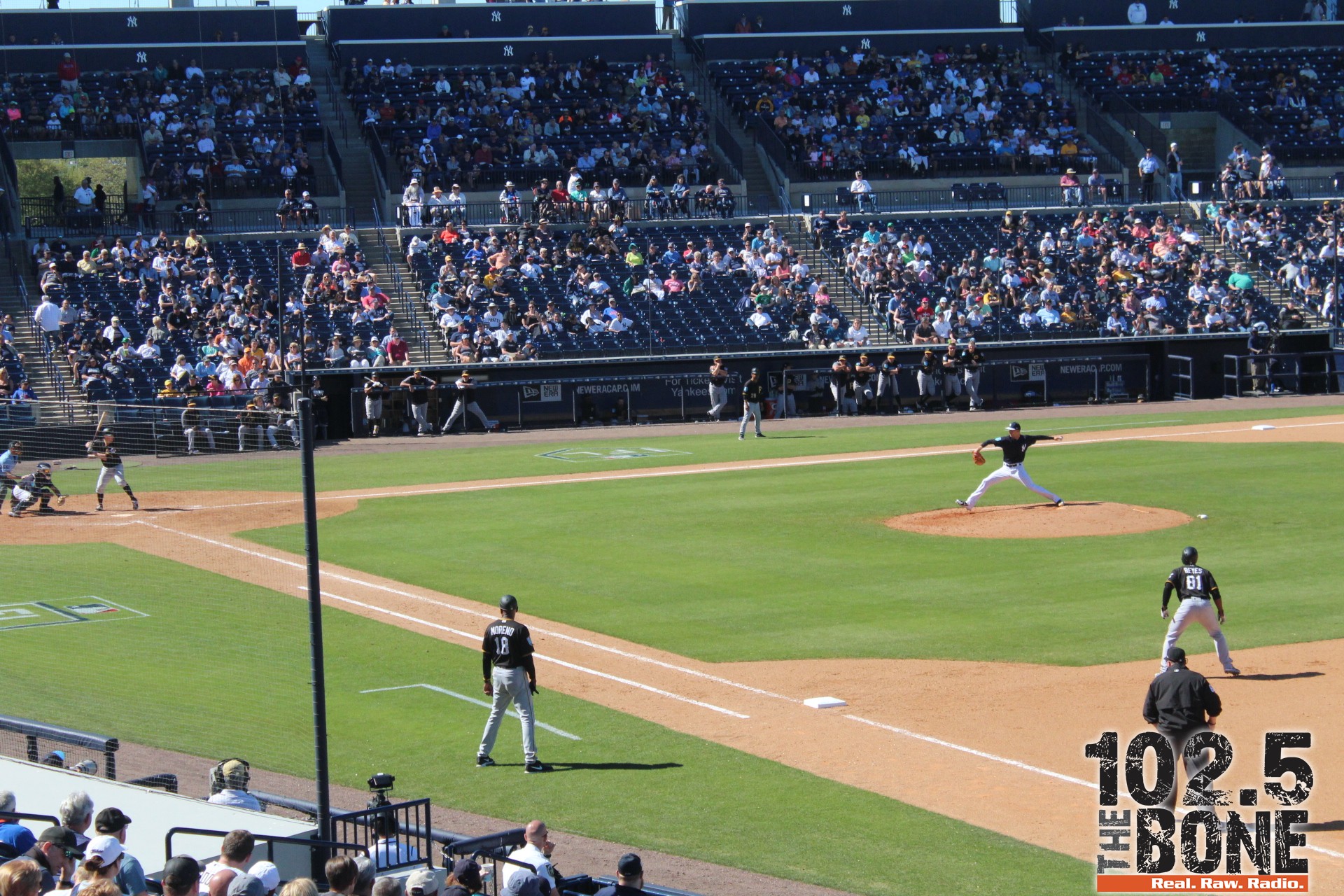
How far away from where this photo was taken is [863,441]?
37375mm

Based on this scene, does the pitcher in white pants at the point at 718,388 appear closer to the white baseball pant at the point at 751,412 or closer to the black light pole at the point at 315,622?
the white baseball pant at the point at 751,412

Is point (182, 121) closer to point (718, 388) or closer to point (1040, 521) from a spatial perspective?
point (718, 388)

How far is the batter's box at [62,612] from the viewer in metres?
20.3

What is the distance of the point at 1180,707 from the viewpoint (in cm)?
1231

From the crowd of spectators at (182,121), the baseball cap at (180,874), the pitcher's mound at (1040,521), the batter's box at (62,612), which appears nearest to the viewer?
the baseball cap at (180,874)

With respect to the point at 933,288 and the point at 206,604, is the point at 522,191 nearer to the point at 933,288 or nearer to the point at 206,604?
the point at 933,288

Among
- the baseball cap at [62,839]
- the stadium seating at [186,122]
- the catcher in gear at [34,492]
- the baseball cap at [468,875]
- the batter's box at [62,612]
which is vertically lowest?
the batter's box at [62,612]

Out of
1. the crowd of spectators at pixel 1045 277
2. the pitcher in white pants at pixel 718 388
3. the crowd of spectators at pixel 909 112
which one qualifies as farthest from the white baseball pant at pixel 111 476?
the crowd of spectators at pixel 909 112

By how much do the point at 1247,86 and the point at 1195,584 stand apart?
4632 centimetres

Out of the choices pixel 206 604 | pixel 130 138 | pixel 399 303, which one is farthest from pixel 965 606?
pixel 130 138

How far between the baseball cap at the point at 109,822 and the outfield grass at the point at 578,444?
17663 mm

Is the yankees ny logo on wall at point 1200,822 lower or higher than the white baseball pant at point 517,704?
lower

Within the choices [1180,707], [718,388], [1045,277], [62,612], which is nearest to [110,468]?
[62,612]

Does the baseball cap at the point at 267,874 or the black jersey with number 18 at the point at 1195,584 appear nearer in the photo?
the baseball cap at the point at 267,874
